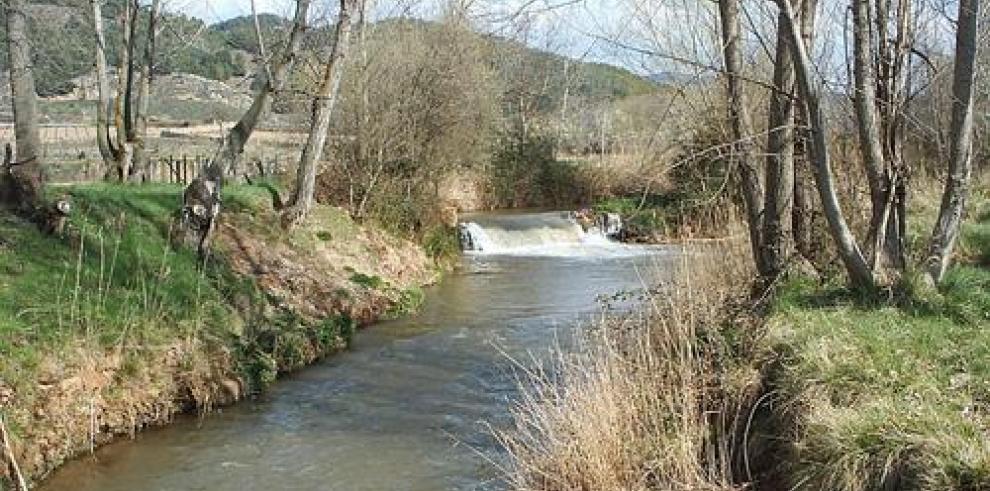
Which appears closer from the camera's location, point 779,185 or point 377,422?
point 779,185

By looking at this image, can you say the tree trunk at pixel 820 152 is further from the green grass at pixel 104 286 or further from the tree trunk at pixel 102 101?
the tree trunk at pixel 102 101

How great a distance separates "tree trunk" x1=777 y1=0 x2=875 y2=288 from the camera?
703 cm

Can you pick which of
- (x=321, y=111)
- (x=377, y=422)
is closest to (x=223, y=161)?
(x=321, y=111)

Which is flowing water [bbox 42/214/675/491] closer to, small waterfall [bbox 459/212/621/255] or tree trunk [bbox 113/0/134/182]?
tree trunk [bbox 113/0/134/182]

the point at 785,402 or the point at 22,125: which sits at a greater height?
the point at 22,125

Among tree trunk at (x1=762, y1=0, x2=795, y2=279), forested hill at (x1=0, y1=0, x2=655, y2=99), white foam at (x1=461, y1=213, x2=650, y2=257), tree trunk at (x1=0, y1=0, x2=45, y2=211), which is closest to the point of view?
tree trunk at (x1=762, y1=0, x2=795, y2=279)

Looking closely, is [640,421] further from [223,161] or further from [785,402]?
[223,161]

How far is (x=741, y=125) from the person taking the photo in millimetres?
8969

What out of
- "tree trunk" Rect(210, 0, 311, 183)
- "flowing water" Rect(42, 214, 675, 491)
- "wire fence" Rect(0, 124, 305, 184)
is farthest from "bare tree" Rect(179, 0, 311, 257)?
"wire fence" Rect(0, 124, 305, 184)

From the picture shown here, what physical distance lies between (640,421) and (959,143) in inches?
137

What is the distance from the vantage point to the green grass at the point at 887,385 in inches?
192

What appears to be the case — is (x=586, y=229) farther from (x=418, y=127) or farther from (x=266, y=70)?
(x=266, y=70)

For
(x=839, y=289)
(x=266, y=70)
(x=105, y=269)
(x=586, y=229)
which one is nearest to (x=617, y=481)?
(x=839, y=289)

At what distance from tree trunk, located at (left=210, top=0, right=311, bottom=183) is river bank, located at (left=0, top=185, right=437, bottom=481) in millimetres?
1170
